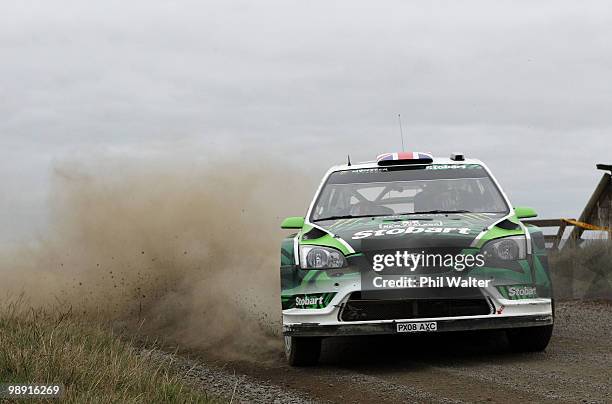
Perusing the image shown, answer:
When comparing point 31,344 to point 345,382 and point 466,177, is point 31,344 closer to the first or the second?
point 345,382

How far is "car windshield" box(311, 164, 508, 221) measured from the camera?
321 inches

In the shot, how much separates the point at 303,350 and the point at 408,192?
181 centimetres

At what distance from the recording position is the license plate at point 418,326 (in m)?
7.05

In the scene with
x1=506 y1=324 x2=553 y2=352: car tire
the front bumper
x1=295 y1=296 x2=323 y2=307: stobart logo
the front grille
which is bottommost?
x1=506 y1=324 x2=553 y2=352: car tire

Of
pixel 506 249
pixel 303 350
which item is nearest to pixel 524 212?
pixel 506 249

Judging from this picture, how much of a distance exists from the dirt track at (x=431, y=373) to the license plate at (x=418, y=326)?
0.33 meters

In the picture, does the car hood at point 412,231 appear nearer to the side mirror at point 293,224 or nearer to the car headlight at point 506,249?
the car headlight at point 506,249

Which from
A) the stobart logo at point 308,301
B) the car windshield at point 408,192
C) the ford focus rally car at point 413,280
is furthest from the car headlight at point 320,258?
the car windshield at point 408,192

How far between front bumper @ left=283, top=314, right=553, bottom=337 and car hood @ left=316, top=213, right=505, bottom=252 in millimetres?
566

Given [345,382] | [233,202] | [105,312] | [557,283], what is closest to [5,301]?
[105,312]

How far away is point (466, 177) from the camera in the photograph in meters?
8.48

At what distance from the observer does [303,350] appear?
7516 mm

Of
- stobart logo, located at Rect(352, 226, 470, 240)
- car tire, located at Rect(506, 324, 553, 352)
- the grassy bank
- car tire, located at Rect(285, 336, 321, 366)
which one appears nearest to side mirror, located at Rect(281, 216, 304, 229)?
stobart logo, located at Rect(352, 226, 470, 240)

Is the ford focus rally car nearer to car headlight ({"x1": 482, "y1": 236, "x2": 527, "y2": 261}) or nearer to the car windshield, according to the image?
car headlight ({"x1": 482, "y1": 236, "x2": 527, "y2": 261})
